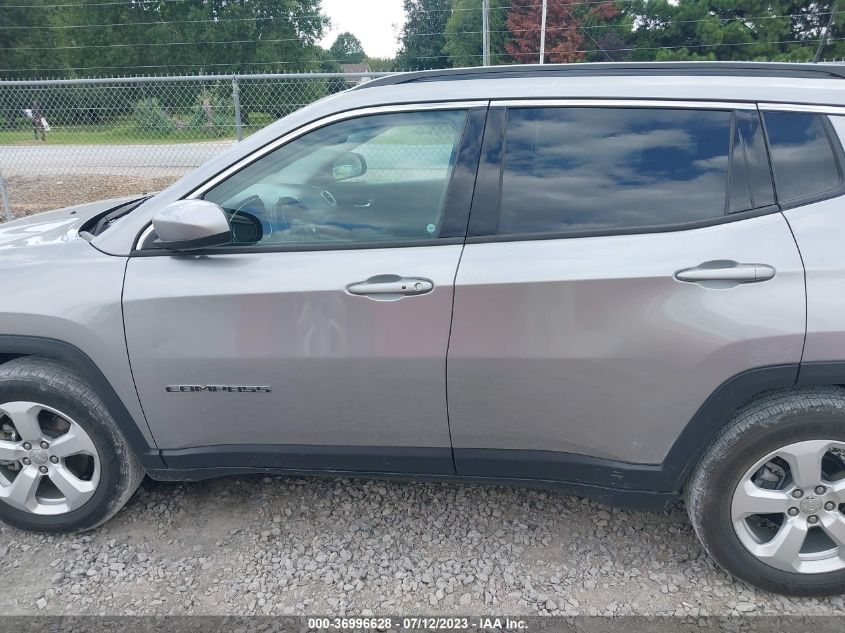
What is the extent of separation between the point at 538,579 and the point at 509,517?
0.37 m

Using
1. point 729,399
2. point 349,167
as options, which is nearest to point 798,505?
point 729,399

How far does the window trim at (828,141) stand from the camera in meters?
1.97

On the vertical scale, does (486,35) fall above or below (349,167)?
above

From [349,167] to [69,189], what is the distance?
10.1m

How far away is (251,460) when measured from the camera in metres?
2.43

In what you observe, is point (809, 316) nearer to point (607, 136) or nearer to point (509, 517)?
point (607, 136)

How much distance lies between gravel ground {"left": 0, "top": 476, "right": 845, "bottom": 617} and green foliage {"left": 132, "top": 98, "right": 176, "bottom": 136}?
23.8 feet

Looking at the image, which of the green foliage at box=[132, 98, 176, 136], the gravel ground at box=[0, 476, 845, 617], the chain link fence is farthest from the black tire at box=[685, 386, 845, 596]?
the green foliage at box=[132, 98, 176, 136]

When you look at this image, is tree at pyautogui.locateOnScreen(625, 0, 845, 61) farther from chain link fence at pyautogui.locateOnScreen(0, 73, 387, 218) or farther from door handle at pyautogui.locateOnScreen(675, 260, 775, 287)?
door handle at pyautogui.locateOnScreen(675, 260, 775, 287)

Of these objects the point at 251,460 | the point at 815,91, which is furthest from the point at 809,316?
the point at 251,460

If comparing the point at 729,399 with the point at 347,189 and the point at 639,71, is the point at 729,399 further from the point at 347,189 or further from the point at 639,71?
the point at 347,189

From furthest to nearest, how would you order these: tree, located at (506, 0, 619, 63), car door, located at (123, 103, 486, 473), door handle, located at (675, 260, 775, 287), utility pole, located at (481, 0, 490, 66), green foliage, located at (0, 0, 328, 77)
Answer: green foliage, located at (0, 0, 328, 77) → tree, located at (506, 0, 619, 63) → utility pole, located at (481, 0, 490, 66) → car door, located at (123, 103, 486, 473) → door handle, located at (675, 260, 775, 287)

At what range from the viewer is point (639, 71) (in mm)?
2229

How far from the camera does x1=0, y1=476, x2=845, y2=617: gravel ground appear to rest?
2.24m
